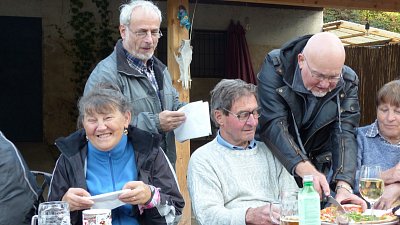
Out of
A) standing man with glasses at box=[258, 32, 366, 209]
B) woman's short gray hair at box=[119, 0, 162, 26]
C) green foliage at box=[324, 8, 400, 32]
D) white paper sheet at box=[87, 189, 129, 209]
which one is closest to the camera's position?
white paper sheet at box=[87, 189, 129, 209]

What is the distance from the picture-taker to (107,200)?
282cm

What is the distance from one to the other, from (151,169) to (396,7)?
6073 millimetres

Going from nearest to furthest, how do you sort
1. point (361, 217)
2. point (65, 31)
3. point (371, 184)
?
point (361, 217) → point (371, 184) → point (65, 31)

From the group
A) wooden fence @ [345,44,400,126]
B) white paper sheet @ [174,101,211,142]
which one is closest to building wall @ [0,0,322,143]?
wooden fence @ [345,44,400,126]

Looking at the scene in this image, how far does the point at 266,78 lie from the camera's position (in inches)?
140

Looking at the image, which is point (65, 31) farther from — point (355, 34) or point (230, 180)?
point (230, 180)

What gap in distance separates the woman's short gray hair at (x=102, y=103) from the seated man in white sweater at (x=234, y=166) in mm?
491

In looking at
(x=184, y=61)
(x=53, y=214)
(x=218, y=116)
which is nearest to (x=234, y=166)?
(x=218, y=116)

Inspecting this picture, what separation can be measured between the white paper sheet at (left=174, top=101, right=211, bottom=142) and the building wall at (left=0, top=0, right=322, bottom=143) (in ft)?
18.6

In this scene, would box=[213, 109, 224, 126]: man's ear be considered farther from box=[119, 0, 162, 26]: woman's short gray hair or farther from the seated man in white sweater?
box=[119, 0, 162, 26]: woman's short gray hair

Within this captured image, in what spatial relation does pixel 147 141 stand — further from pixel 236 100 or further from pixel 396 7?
pixel 396 7

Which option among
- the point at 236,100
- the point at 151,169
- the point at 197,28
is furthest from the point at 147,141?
the point at 197,28

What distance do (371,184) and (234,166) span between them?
696mm

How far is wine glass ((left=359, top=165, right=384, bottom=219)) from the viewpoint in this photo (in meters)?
3.01
